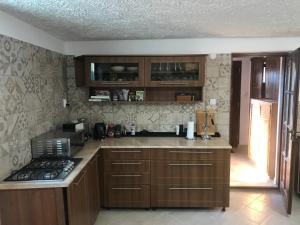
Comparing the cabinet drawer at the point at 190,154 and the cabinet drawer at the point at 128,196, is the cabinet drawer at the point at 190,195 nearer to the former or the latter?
the cabinet drawer at the point at 128,196

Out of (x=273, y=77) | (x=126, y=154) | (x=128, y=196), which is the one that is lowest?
(x=128, y=196)

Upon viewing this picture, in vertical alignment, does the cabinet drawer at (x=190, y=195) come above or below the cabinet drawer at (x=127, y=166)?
below

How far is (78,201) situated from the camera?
89.8 inches

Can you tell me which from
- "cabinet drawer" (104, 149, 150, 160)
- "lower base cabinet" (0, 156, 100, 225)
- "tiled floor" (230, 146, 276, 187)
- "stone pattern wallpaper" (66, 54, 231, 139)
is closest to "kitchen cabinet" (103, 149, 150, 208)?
"cabinet drawer" (104, 149, 150, 160)

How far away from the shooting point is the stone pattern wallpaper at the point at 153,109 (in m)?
3.55

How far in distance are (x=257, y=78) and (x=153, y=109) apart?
3.05m

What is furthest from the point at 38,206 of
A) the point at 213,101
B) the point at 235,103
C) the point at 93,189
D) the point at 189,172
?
the point at 235,103

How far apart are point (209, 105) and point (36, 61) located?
2.29 m

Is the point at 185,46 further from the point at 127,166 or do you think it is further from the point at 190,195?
the point at 190,195

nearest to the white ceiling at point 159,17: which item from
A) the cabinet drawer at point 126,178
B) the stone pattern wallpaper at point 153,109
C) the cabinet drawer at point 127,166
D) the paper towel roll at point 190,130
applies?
the stone pattern wallpaper at point 153,109

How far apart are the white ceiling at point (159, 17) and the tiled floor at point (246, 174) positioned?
7.17 feet

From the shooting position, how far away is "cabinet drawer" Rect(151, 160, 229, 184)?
3.04 meters

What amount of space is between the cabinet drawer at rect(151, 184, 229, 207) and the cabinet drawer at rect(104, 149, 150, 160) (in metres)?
0.42

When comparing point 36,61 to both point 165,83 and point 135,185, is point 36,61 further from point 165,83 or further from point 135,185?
point 135,185
